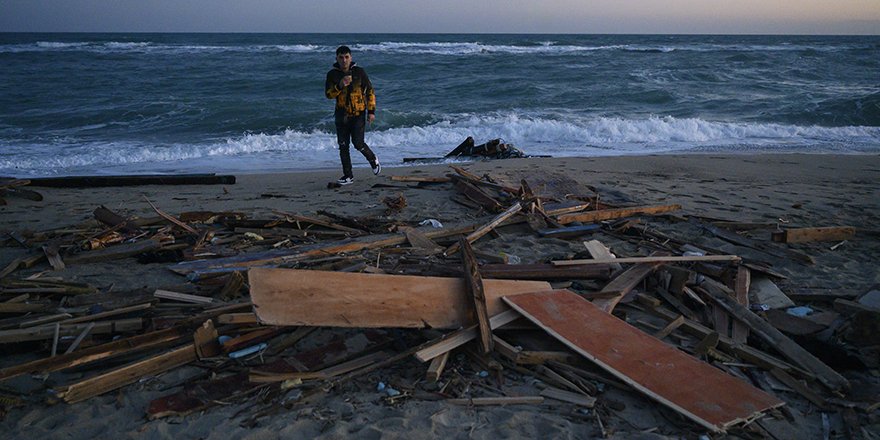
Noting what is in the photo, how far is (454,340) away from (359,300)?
62 cm

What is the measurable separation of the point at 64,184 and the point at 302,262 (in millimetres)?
6096

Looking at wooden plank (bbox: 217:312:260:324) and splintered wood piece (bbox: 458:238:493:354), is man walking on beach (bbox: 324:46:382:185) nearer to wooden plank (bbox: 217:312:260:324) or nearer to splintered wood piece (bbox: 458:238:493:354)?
splintered wood piece (bbox: 458:238:493:354)

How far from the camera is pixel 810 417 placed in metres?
3.08

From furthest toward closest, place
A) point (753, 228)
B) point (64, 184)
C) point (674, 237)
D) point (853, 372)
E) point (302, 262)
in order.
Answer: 1. point (64, 184)
2. point (753, 228)
3. point (674, 237)
4. point (302, 262)
5. point (853, 372)

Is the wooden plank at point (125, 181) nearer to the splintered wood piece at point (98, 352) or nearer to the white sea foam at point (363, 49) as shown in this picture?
the splintered wood piece at point (98, 352)

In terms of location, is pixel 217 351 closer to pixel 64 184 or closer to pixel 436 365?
pixel 436 365

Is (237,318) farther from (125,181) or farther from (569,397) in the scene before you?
(125,181)

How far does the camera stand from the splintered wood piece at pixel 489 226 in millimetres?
5112

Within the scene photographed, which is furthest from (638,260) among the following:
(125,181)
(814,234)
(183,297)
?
(125,181)

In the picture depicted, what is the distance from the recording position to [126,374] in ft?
10.6

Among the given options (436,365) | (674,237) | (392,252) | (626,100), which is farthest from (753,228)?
(626,100)

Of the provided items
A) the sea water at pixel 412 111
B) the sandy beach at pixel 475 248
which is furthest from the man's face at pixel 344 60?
the sea water at pixel 412 111

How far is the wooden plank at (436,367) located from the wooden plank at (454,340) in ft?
0.12

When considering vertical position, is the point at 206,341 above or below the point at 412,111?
below
